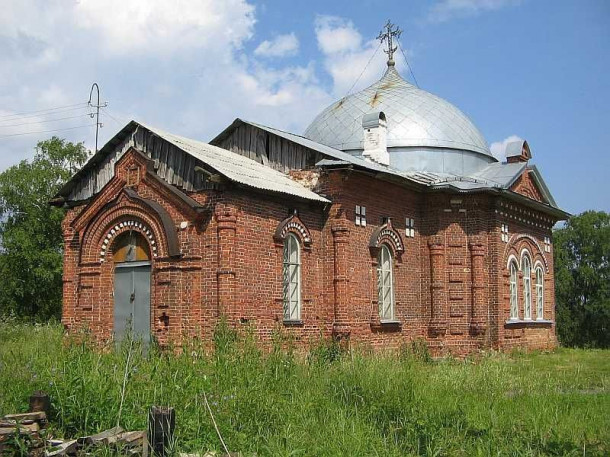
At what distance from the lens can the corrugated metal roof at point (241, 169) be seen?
12.1 metres

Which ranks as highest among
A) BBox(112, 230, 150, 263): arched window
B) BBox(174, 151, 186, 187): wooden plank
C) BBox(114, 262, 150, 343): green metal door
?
BBox(174, 151, 186, 187): wooden plank

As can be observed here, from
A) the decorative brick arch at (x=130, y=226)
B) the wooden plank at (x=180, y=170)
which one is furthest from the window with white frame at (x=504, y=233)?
the decorative brick arch at (x=130, y=226)

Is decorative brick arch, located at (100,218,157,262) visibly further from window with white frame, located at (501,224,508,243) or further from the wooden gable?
the wooden gable

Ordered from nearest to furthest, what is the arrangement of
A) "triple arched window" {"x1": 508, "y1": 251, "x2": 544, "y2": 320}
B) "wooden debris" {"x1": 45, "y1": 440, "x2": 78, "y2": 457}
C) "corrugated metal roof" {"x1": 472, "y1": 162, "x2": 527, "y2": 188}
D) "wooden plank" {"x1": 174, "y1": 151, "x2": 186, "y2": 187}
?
"wooden debris" {"x1": 45, "y1": 440, "x2": 78, "y2": 457} < "wooden plank" {"x1": 174, "y1": 151, "x2": 186, "y2": 187} < "corrugated metal roof" {"x1": 472, "y1": 162, "x2": 527, "y2": 188} < "triple arched window" {"x1": 508, "y1": 251, "x2": 544, "y2": 320}

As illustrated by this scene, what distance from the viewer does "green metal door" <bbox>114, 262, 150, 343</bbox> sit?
12406 mm

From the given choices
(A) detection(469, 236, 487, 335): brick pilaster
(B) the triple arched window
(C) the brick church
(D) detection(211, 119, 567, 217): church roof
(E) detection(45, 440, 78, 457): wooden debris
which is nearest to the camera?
(E) detection(45, 440, 78, 457): wooden debris

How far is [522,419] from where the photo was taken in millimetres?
7695

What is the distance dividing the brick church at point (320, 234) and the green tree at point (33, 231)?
13.6 meters

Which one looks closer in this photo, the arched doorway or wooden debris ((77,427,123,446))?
wooden debris ((77,427,123,446))

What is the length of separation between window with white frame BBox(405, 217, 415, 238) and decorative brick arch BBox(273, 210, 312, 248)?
3.10 meters

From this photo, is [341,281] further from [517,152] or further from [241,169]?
[517,152]

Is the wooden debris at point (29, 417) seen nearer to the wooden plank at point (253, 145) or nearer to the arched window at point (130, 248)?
the arched window at point (130, 248)

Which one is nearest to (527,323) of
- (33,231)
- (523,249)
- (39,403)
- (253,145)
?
(523,249)

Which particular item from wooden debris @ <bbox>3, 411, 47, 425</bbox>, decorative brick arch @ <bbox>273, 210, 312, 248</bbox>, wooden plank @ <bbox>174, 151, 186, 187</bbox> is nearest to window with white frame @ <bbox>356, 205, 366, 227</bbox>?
decorative brick arch @ <bbox>273, 210, 312, 248</bbox>
